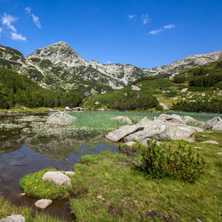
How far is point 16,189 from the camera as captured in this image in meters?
9.49

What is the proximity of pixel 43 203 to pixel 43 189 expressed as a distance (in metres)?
1.08

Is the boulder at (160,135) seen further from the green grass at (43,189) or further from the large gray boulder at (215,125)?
the green grass at (43,189)

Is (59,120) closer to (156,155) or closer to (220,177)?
(156,155)

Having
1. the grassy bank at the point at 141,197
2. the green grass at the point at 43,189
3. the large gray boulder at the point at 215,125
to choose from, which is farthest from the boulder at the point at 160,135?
the green grass at the point at 43,189

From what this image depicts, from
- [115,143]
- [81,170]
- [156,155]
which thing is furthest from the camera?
[115,143]

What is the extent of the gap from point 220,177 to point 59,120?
37026mm

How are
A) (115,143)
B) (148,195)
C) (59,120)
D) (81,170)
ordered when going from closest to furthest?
(148,195)
(81,170)
(115,143)
(59,120)

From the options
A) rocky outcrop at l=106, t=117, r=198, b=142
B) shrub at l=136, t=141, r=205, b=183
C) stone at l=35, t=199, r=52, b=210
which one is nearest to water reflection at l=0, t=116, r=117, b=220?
stone at l=35, t=199, r=52, b=210

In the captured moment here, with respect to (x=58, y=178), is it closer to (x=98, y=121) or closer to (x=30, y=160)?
(x=30, y=160)

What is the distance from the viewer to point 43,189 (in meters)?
8.98

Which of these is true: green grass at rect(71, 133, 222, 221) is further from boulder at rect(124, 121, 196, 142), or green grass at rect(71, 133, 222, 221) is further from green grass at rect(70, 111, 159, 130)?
green grass at rect(70, 111, 159, 130)

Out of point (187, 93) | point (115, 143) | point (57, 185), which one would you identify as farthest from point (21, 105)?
point (187, 93)

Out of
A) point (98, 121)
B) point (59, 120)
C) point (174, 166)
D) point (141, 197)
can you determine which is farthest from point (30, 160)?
point (98, 121)

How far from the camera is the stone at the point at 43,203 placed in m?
7.86
